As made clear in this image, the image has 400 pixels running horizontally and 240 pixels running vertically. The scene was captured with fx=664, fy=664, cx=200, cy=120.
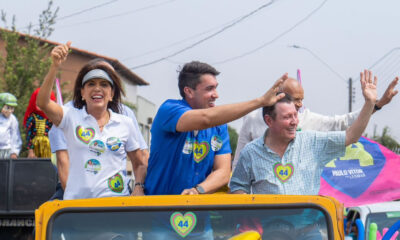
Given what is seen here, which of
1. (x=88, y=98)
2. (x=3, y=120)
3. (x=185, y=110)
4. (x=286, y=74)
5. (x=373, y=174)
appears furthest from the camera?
(x=3, y=120)

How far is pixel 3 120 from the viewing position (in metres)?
10.7

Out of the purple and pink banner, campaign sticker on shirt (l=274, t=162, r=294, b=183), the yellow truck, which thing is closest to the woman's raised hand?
the yellow truck

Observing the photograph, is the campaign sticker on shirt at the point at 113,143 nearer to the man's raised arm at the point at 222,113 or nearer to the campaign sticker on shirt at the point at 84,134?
the campaign sticker on shirt at the point at 84,134

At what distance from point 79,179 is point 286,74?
59.1 inches

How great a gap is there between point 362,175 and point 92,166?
3.46 meters

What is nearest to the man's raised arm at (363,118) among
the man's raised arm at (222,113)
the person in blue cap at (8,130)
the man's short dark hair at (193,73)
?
the man's raised arm at (222,113)

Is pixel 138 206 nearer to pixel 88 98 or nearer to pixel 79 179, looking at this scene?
pixel 79 179

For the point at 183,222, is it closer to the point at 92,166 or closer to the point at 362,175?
the point at 92,166

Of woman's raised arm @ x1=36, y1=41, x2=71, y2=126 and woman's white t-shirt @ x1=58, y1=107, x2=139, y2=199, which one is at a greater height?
woman's raised arm @ x1=36, y1=41, x2=71, y2=126

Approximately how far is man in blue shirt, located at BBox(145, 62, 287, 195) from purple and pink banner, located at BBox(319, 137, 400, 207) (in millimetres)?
2637

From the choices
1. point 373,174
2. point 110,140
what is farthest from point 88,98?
point 373,174

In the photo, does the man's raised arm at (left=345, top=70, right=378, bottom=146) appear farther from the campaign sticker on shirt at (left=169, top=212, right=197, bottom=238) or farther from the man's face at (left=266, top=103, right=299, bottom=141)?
the campaign sticker on shirt at (left=169, top=212, right=197, bottom=238)

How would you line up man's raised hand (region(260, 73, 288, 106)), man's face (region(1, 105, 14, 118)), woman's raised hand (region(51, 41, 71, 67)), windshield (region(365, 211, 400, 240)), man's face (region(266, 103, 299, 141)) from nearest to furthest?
man's raised hand (region(260, 73, 288, 106)) < woman's raised hand (region(51, 41, 71, 67)) < man's face (region(266, 103, 299, 141)) < windshield (region(365, 211, 400, 240)) < man's face (region(1, 105, 14, 118))

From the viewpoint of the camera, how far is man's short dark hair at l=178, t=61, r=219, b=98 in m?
4.48
